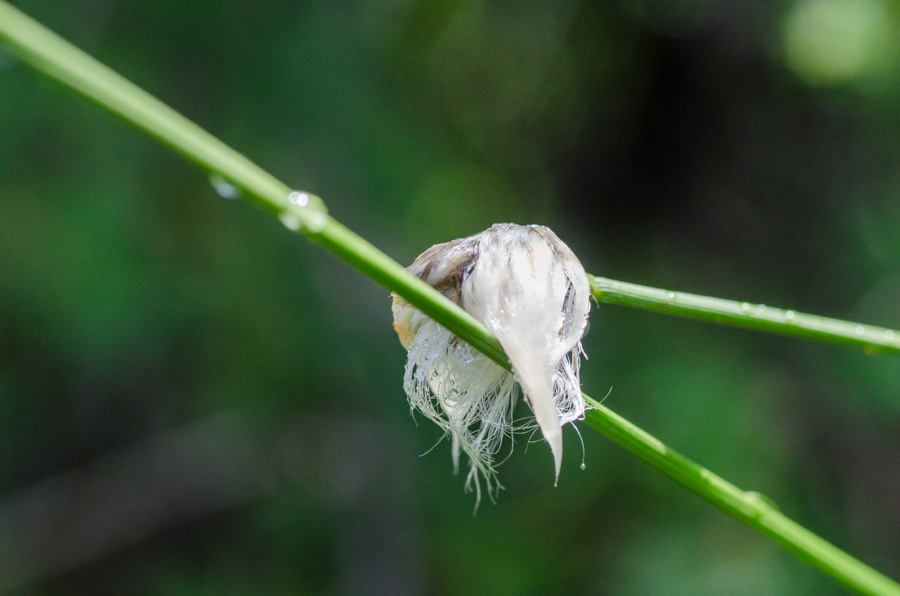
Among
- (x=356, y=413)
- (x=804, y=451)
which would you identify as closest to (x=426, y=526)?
(x=356, y=413)

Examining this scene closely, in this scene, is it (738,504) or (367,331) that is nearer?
(738,504)

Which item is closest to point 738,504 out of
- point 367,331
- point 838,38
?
point 367,331

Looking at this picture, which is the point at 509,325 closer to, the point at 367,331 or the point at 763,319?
the point at 763,319

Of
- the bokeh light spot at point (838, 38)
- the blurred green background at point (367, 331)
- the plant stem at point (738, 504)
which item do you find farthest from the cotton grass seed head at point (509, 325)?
the bokeh light spot at point (838, 38)

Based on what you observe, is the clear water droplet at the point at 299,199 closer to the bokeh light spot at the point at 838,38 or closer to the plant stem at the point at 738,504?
the plant stem at the point at 738,504

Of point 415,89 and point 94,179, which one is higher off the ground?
point 415,89

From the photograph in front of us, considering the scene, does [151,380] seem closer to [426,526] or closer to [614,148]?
[426,526]
